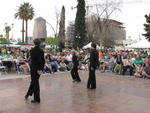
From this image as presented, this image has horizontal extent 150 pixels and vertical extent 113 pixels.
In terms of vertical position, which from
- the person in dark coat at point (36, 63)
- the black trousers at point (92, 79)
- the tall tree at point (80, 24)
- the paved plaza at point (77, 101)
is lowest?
the paved plaza at point (77, 101)

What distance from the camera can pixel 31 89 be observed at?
19.3ft

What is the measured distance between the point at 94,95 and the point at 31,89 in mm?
2255

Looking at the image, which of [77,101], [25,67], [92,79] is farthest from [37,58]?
[25,67]

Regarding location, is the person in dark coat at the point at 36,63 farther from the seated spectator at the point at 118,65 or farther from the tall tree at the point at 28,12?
the tall tree at the point at 28,12

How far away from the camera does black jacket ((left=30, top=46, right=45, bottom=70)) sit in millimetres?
5609

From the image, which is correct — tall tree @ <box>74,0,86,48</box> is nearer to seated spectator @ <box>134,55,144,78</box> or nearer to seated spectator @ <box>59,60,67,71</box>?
seated spectator @ <box>59,60,67,71</box>

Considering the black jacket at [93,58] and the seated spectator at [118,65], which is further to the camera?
the seated spectator at [118,65]

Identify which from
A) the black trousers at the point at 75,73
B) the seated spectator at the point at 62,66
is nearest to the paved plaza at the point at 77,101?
the black trousers at the point at 75,73

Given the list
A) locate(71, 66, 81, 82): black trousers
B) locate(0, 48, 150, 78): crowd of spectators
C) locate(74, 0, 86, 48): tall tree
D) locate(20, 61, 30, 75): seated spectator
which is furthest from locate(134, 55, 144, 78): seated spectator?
locate(74, 0, 86, 48): tall tree

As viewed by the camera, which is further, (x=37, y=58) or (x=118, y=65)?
(x=118, y=65)

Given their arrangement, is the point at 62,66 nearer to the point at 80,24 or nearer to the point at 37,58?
the point at 37,58

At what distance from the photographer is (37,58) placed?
18.6 ft

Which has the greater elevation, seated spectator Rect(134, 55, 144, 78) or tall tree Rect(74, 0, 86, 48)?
tall tree Rect(74, 0, 86, 48)

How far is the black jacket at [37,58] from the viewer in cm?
561
